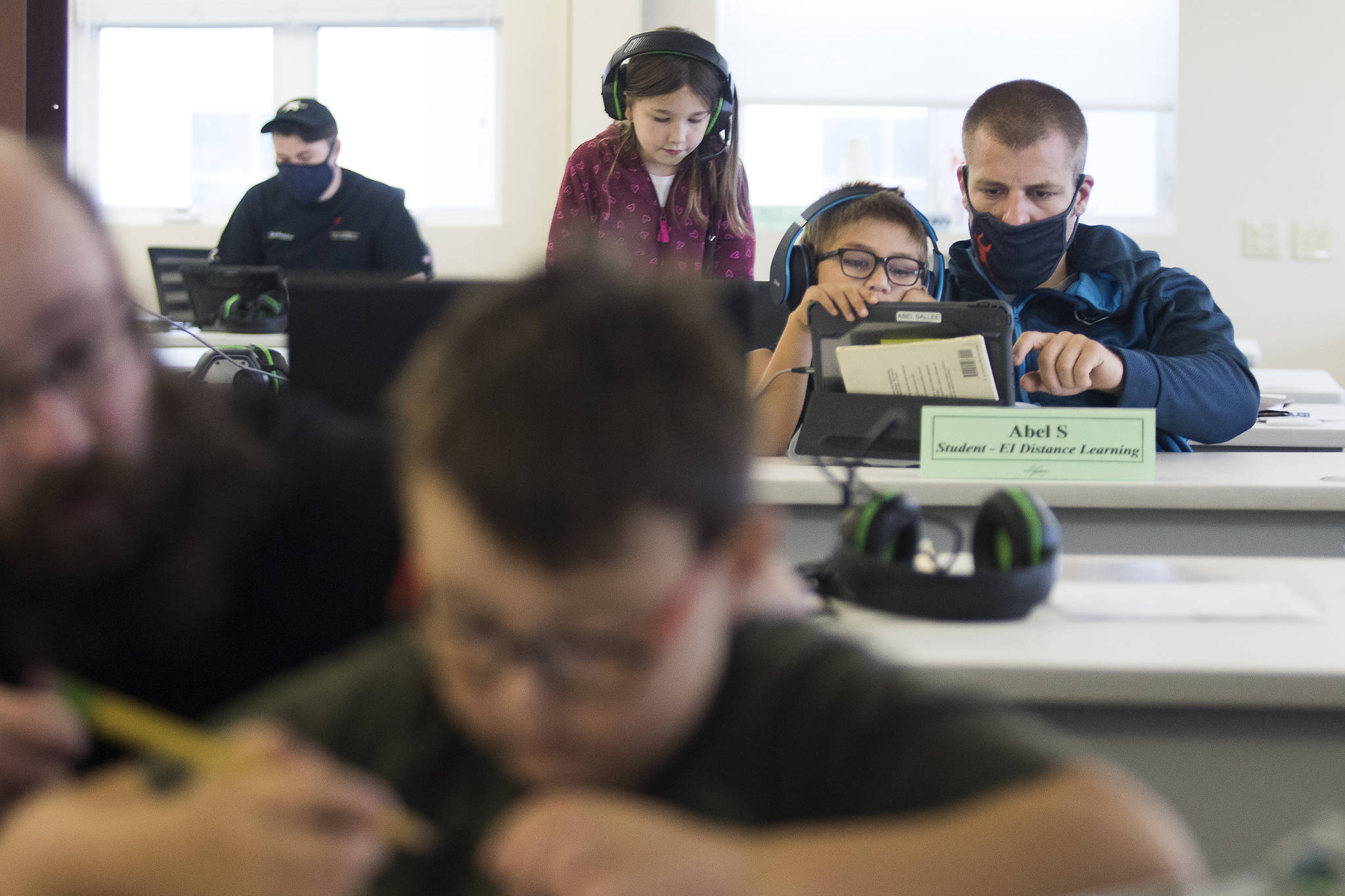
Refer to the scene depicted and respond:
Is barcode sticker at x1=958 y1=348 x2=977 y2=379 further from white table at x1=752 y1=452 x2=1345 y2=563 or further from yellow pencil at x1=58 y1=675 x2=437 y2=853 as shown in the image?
yellow pencil at x1=58 y1=675 x2=437 y2=853

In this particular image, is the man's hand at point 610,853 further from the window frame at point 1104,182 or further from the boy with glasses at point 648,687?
the window frame at point 1104,182

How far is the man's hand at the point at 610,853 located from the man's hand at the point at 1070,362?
140cm

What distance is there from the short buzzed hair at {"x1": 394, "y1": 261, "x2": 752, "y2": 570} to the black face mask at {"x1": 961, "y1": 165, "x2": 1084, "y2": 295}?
1.60 meters

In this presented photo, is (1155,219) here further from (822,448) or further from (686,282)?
(686,282)

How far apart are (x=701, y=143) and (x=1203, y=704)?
6.45 feet

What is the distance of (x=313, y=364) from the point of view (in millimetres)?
1152

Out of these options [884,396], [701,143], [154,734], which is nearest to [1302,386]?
[701,143]

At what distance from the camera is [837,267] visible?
82.5 inches

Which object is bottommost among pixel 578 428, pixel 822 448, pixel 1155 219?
pixel 822 448

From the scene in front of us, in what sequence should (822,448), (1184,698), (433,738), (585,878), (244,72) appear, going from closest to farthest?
(585,878) < (433,738) < (1184,698) < (822,448) < (244,72)

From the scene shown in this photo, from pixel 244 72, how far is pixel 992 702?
505 centimetres

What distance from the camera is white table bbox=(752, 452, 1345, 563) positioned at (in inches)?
63.3

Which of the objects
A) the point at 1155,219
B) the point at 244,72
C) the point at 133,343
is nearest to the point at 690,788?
the point at 133,343

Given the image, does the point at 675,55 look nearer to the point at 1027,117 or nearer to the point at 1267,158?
the point at 1027,117
